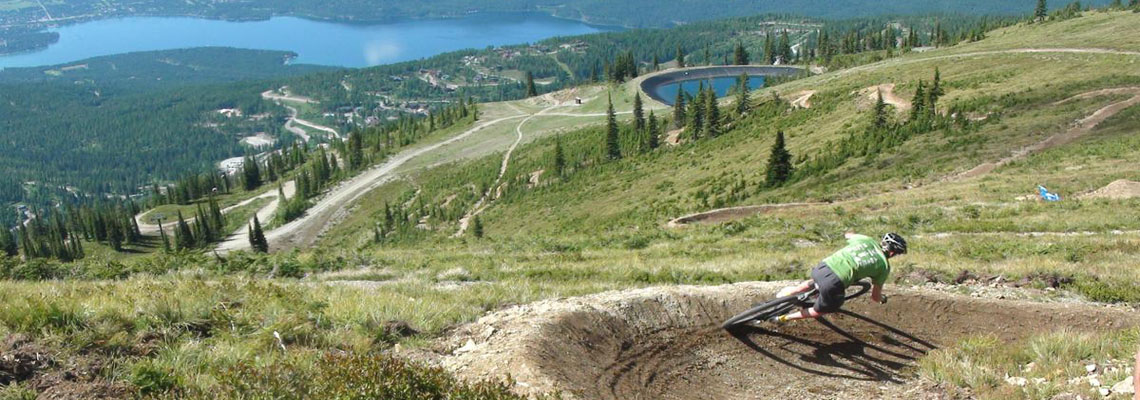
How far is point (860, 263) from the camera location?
30.9 feet

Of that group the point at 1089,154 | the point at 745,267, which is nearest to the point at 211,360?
the point at 745,267

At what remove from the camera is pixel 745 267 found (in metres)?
15.9

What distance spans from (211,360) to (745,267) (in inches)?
467

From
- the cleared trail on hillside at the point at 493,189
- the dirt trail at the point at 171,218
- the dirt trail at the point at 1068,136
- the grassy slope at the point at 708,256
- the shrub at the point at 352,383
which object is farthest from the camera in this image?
the dirt trail at the point at 171,218

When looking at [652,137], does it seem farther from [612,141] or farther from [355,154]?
[355,154]

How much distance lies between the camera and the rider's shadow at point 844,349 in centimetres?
966

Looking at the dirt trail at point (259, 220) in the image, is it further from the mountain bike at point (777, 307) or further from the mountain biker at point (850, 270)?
the mountain biker at point (850, 270)

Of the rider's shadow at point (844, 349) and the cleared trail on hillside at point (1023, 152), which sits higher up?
the rider's shadow at point (844, 349)

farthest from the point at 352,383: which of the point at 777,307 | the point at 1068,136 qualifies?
the point at 1068,136

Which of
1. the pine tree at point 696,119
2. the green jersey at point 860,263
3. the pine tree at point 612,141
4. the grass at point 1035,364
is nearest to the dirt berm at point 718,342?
the grass at point 1035,364

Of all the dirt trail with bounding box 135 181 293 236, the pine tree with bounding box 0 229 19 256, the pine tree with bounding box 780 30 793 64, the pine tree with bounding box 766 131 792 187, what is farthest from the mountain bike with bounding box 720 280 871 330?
the pine tree with bounding box 780 30 793 64

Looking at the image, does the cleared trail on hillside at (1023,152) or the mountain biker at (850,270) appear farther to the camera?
the cleared trail on hillside at (1023,152)

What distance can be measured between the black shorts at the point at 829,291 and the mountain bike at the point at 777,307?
0.19 meters

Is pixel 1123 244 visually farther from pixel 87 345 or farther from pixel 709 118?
pixel 709 118
